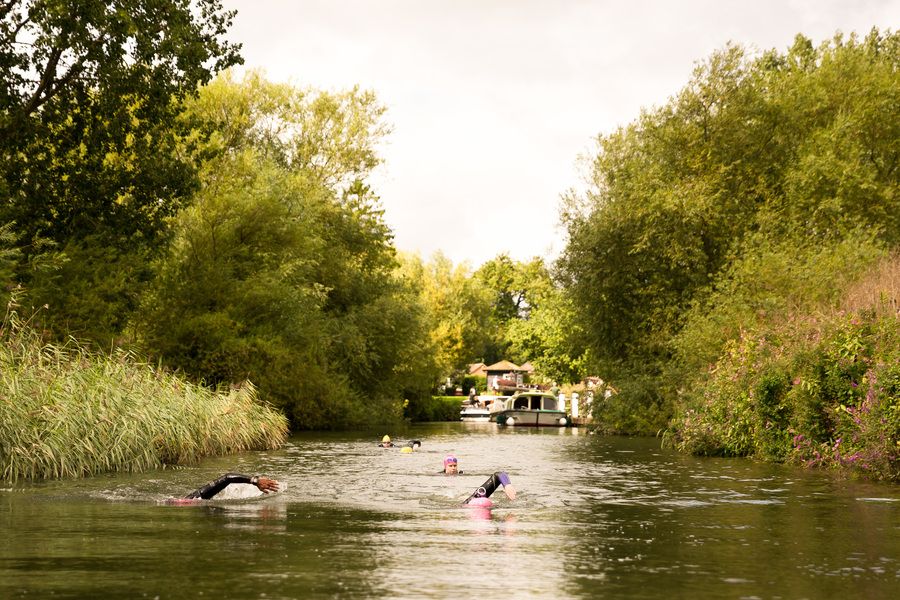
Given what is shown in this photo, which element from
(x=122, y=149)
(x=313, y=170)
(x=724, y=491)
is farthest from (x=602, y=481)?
(x=313, y=170)

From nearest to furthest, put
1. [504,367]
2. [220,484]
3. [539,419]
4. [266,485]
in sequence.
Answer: [220,484] < [266,485] < [539,419] < [504,367]

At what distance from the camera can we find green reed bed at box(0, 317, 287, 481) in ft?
68.7

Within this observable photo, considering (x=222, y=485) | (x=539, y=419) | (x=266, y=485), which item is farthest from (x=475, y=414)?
(x=222, y=485)

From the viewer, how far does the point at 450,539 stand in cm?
1321

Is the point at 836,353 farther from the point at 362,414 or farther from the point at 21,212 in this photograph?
the point at 362,414

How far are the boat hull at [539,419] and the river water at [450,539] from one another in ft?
179

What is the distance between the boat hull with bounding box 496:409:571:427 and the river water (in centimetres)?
5466

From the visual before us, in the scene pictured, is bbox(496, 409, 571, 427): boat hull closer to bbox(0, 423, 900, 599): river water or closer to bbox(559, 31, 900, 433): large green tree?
bbox(559, 31, 900, 433): large green tree

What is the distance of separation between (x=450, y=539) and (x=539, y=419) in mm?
67264

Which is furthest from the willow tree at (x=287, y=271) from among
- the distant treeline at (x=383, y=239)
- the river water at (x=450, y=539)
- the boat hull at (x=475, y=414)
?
the boat hull at (x=475, y=414)

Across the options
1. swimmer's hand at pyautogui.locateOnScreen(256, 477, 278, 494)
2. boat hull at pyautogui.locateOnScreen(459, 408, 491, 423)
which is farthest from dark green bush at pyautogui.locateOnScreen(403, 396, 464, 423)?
swimmer's hand at pyautogui.locateOnScreen(256, 477, 278, 494)

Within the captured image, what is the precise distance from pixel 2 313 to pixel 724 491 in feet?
57.4

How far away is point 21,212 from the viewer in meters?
36.5

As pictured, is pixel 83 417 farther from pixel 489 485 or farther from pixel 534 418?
pixel 534 418
